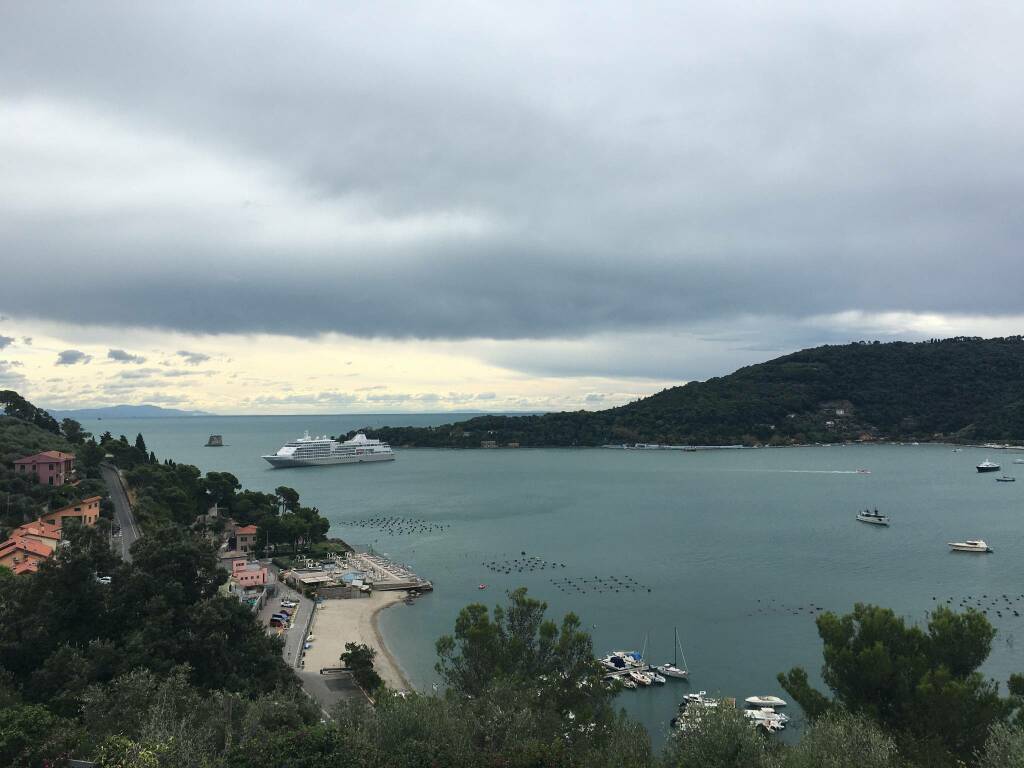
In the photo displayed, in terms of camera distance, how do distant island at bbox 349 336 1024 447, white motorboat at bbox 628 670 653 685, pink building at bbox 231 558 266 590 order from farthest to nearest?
distant island at bbox 349 336 1024 447 → pink building at bbox 231 558 266 590 → white motorboat at bbox 628 670 653 685

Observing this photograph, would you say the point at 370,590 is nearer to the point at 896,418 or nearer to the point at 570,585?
the point at 570,585

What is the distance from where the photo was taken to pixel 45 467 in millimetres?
42562

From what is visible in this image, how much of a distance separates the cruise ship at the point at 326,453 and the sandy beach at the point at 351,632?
270ft

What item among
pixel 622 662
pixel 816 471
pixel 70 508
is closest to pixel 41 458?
pixel 70 508

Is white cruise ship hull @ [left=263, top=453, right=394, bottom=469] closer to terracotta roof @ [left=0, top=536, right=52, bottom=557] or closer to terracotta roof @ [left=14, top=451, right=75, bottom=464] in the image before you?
terracotta roof @ [left=14, top=451, right=75, bottom=464]

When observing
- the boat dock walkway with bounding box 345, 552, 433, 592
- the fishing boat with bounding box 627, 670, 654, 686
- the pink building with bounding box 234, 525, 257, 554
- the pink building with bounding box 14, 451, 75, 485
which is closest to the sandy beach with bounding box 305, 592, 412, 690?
the boat dock walkway with bounding box 345, 552, 433, 592

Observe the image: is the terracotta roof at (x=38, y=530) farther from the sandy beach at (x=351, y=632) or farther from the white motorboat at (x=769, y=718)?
the white motorboat at (x=769, y=718)

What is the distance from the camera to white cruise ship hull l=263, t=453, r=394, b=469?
378ft

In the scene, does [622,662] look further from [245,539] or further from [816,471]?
[816,471]

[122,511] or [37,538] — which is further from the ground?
[37,538]

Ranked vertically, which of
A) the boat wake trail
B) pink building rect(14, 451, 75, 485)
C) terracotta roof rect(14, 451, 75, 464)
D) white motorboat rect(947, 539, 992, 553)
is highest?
terracotta roof rect(14, 451, 75, 464)

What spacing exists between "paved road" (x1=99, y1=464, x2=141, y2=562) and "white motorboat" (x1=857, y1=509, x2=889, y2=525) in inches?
2100

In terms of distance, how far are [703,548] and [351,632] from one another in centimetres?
2658

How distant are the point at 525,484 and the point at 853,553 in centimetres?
4662
